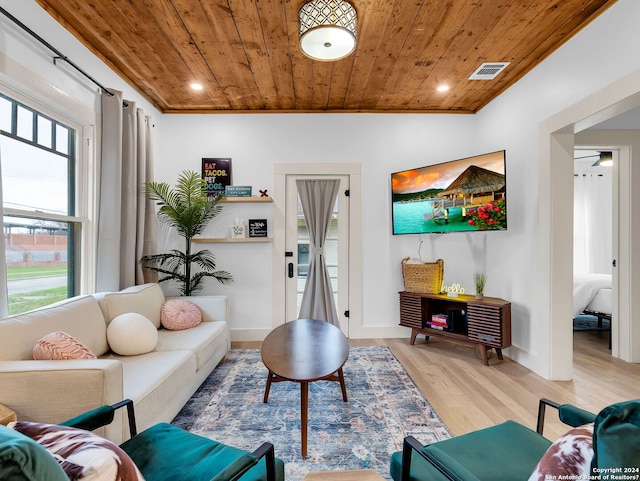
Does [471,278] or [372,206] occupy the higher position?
[372,206]

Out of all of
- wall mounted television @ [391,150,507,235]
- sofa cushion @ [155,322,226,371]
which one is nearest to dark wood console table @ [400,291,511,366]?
wall mounted television @ [391,150,507,235]

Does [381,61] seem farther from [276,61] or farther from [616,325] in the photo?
[616,325]

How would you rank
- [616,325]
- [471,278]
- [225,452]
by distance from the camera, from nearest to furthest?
[225,452], [616,325], [471,278]

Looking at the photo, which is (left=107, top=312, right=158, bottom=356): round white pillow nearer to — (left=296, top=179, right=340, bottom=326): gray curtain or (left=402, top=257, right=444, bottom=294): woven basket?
(left=296, top=179, right=340, bottom=326): gray curtain

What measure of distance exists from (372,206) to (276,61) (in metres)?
1.88

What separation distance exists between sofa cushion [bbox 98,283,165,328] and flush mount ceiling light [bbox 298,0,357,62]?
2310 mm

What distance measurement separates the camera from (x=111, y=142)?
8.88 ft

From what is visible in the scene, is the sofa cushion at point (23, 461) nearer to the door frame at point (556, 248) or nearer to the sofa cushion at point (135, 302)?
the sofa cushion at point (135, 302)

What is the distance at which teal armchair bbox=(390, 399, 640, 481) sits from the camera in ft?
2.06

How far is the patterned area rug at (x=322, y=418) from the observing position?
174cm

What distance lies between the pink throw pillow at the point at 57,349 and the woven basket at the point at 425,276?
116 inches

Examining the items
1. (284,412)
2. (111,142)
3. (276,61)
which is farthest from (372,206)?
(111,142)

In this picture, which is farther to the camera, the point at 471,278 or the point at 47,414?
the point at 471,278

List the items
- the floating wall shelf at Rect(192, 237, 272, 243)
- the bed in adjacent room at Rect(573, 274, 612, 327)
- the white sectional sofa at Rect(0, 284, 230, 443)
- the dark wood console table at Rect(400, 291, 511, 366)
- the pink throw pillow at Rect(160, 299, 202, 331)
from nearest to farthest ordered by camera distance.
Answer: the white sectional sofa at Rect(0, 284, 230, 443), the pink throw pillow at Rect(160, 299, 202, 331), the dark wood console table at Rect(400, 291, 511, 366), the floating wall shelf at Rect(192, 237, 272, 243), the bed in adjacent room at Rect(573, 274, 612, 327)
